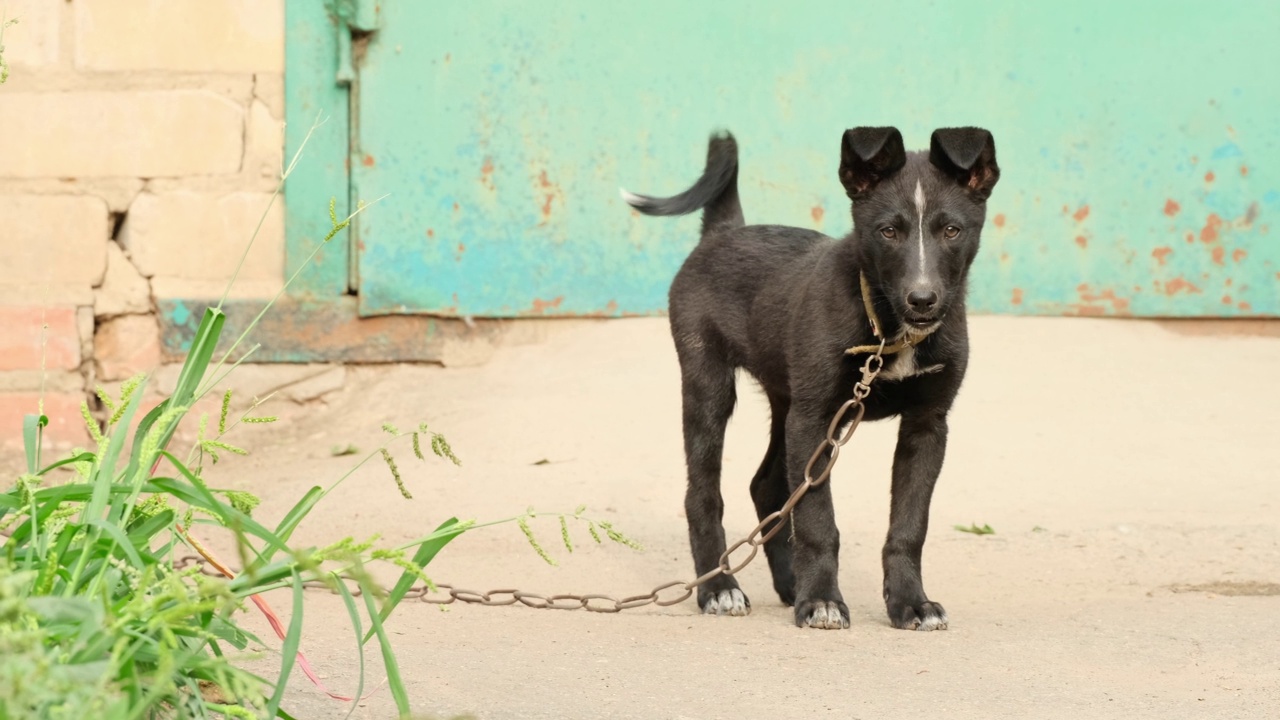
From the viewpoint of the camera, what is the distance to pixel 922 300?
3.76 meters

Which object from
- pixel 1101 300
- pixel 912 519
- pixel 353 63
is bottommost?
pixel 912 519

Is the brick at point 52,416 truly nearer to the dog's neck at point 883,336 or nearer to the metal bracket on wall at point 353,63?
the metal bracket on wall at point 353,63

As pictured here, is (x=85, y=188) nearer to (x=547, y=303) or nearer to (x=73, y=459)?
(x=547, y=303)

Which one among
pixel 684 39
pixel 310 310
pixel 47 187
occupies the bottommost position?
pixel 310 310

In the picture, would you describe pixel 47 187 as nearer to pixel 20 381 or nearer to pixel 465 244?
pixel 20 381

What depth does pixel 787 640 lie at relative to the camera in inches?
152

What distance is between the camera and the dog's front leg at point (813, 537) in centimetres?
402

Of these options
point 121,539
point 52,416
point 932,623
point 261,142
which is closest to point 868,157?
point 932,623

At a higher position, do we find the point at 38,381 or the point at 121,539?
the point at 121,539

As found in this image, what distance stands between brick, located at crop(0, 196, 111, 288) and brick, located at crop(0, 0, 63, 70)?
399mm

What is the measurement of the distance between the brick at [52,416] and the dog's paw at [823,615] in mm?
4089

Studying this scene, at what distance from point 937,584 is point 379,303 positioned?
132 inches

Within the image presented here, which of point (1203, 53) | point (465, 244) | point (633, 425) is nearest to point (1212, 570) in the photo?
point (633, 425)

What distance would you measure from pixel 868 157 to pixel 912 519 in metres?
1.01
